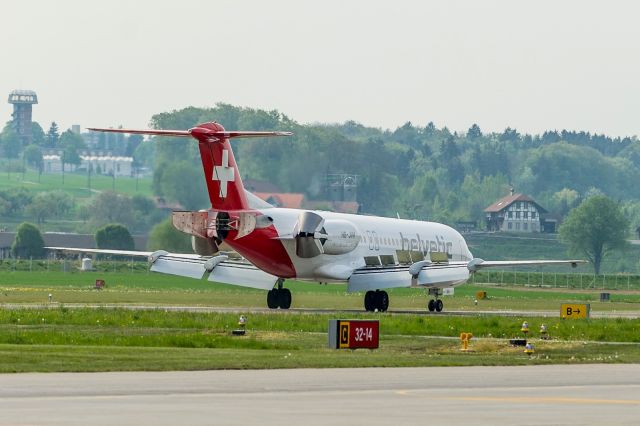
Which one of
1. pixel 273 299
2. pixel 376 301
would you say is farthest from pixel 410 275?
pixel 273 299

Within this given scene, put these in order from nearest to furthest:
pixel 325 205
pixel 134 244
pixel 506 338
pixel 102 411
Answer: pixel 102 411 < pixel 506 338 < pixel 325 205 < pixel 134 244

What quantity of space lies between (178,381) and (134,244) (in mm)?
120409

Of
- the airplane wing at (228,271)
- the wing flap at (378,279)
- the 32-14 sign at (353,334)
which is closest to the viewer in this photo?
the 32-14 sign at (353,334)

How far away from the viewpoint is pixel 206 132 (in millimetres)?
67625

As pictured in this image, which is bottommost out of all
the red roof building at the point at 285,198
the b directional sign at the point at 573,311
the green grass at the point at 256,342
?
the green grass at the point at 256,342

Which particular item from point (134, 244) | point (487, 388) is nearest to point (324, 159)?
point (134, 244)

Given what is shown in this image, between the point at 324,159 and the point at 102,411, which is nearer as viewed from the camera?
the point at 102,411

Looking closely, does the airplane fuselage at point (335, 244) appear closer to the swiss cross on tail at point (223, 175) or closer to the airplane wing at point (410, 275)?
the airplane wing at point (410, 275)

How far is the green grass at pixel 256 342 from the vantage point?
39875 millimetres

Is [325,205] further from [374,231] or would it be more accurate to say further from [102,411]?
[102,411]

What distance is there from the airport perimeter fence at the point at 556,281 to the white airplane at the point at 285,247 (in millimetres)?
46745

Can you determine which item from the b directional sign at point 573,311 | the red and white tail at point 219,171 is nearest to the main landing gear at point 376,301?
the red and white tail at point 219,171

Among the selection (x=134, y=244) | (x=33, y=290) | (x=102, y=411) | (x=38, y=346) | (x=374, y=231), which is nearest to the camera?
(x=102, y=411)

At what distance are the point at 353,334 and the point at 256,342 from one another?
3300 mm
